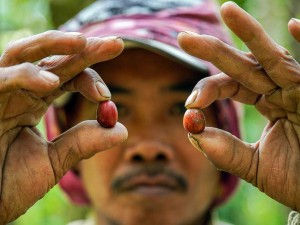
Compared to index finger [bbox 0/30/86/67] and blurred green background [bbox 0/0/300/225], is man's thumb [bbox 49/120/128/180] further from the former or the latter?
blurred green background [bbox 0/0/300/225]

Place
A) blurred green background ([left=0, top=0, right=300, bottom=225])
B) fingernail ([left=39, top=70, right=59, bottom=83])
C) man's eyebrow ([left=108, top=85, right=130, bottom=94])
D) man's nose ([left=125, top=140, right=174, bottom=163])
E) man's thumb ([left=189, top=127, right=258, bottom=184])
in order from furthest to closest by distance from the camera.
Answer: blurred green background ([left=0, top=0, right=300, bottom=225])
man's eyebrow ([left=108, top=85, right=130, bottom=94])
man's nose ([left=125, top=140, right=174, bottom=163])
man's thumb ([left=189, top=127, right=258, bottom=184])
fingernail ([left=39, top=70, right=59, bottom=83])

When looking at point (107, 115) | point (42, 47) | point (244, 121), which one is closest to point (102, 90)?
point (107, 115)

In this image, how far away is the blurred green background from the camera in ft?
15.7

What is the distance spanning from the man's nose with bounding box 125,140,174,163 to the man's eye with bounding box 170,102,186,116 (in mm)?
146

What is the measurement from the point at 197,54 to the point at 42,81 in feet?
1.27

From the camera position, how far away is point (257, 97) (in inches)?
78.2

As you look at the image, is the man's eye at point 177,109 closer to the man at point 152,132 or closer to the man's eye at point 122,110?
the man at point 152,132

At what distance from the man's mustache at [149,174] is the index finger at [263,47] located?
3.08 feet

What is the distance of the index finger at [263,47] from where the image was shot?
1.76m

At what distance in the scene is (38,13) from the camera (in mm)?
5191

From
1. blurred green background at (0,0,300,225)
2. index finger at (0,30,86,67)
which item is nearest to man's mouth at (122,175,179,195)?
index finger at (0,30,86,67)

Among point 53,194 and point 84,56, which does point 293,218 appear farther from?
point 53,194

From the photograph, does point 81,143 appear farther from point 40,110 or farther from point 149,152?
point 149,152

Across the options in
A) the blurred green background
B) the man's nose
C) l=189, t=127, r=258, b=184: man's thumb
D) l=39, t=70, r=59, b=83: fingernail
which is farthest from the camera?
the blurred green background
